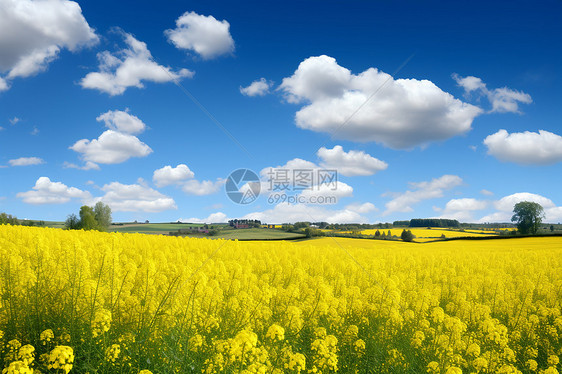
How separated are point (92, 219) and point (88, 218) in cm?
118

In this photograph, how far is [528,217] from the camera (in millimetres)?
71500

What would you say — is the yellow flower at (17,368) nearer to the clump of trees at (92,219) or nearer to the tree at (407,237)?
the tree at (407,237)

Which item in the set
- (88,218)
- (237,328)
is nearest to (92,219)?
(88,218)

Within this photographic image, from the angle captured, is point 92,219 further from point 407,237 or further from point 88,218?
point 407,237

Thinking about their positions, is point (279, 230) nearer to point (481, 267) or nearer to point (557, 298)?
point (481, 267)

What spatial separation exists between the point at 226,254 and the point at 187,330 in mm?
9613

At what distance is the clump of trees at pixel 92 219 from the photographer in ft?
216

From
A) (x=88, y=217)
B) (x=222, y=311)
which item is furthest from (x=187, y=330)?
(x=88, y=217)

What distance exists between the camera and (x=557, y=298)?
11.3 m

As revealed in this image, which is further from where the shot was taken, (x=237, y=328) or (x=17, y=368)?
(x=237, y=328)

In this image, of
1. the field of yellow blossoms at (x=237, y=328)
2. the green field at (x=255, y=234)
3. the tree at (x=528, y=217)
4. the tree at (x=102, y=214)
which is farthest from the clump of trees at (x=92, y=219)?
the tree at (x=528, y=217)

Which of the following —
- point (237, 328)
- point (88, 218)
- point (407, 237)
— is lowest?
point (237, 328)

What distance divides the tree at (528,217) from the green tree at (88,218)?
79687mm

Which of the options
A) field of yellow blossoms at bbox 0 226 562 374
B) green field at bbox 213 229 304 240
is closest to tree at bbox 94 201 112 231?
green field at bbox 213 229 304 240
